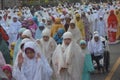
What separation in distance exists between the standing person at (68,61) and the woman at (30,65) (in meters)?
1.84

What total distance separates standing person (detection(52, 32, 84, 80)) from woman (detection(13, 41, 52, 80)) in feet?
6.03

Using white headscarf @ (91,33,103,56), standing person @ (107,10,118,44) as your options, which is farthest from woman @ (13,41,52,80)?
standing person @ (107,10,118,44)

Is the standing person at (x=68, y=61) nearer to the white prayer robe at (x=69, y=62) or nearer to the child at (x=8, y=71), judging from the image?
the white prayer robe at (x=69, y=62)

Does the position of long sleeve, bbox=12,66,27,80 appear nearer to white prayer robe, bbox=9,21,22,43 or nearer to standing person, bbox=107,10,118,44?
white prayer robe, bbox=9,21,22,43

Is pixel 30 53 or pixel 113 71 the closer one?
pixel 30 53

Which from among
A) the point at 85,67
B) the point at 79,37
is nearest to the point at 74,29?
the point at 79,37

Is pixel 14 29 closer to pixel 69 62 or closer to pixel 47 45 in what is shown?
pixel 47 45

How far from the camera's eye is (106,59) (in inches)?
562

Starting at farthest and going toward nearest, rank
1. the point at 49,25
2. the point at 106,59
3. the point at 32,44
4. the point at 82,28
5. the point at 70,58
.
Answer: the point at 82,28, the point at 49,25, the point at 106,59, the point at 70,58, the point at 32,44

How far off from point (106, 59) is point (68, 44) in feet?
14.3

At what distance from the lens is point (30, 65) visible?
26.2ft

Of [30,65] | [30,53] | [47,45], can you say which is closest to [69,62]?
[47,45]

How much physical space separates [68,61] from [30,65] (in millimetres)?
2088

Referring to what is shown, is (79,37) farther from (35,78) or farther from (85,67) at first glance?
(35,78)
